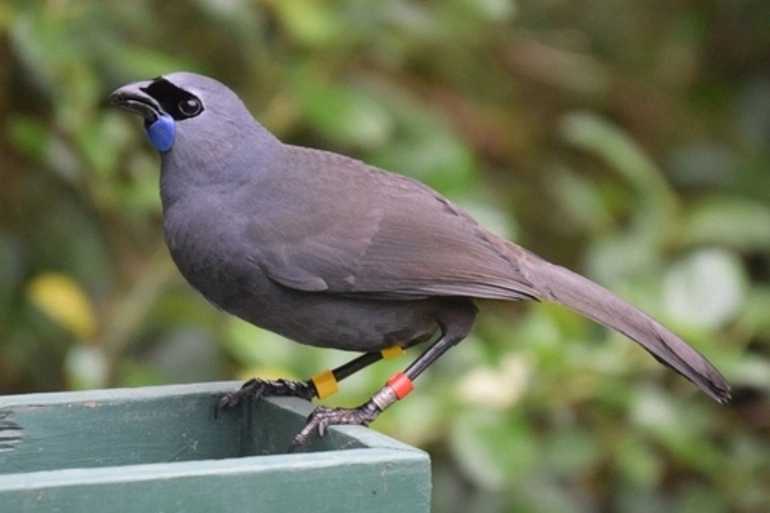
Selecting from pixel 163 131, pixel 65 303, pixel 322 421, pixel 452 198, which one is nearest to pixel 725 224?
pixel 452 198

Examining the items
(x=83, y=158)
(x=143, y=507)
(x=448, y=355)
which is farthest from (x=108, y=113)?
(x=143, y=507)

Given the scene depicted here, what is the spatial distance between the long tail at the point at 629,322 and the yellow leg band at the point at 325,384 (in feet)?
1.46

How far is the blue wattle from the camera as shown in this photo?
2.77 m

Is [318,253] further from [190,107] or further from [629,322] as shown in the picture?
[629,322]

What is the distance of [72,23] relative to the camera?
381cm

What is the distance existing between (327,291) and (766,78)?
3.38 metres

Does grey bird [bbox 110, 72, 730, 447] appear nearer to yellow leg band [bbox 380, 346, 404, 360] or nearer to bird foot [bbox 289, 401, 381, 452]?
yellow leg band [bbox 380, 346, 404, 360]

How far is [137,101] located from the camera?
2744 millimetres

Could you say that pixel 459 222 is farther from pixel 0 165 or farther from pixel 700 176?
pixel 700 176

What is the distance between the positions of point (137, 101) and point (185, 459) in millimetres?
673

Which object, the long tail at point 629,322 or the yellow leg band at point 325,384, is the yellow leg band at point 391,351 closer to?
the yellow leg band at point 325,384

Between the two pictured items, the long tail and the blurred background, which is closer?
the long tail

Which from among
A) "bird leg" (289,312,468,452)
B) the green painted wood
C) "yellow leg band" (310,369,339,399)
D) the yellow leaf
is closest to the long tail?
"bird leg" (289,312,468,452)

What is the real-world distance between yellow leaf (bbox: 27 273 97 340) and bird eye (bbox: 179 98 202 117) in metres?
1.25
